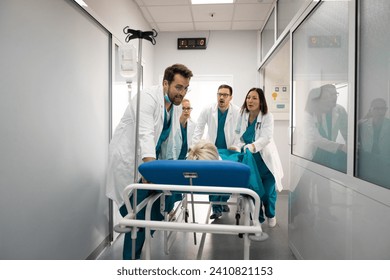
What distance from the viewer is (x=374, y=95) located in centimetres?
115

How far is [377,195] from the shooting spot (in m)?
1.08

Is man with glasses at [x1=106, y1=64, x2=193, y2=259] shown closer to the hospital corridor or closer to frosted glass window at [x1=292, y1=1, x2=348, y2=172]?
the hospital corridor

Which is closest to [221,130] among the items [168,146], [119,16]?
[168,146]

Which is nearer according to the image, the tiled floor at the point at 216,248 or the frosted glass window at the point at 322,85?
the frosted glass window at the point at 322,85

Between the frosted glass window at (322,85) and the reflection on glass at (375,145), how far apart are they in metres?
0.16

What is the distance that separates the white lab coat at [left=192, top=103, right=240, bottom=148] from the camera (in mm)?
2920

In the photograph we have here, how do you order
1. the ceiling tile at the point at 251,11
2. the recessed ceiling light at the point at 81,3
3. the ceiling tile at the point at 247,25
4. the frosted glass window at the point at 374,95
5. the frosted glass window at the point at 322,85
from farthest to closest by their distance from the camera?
the ceiling tile at the point at 247,25
the ceiling tile at the point at 251,11
the recessed ceiling light at the point at 81,3
the frosted glass window at the point at 322,85
the frosted glass window at the point at 374,95

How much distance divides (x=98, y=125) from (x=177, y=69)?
3.26 ft

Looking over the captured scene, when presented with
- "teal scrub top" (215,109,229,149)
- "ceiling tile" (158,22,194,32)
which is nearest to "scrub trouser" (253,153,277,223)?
"teal scrub top" (215,109,229,149)

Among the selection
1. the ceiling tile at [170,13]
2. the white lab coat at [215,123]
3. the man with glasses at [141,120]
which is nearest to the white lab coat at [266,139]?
the white lab coat at [215,123]

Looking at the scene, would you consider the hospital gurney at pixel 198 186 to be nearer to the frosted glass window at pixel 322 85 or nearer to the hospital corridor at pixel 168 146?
the hospital corridor at pixel 168 146

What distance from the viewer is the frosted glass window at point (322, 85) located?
144 centimetres

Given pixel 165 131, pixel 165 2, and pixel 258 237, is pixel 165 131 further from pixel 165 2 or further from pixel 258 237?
pixel 165 2
